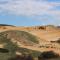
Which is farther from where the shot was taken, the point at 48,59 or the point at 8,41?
the point at 8,41

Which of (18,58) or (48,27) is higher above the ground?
(48,27)

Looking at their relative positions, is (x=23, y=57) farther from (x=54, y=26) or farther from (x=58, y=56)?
(x=54, y=26)

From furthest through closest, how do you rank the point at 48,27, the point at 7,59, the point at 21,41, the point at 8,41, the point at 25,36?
the point at 48,27 < the point at 25,36 < the point at 21,41 < the point at 8,41 < the point at 7,59

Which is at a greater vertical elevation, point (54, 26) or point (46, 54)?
point (54, 26)

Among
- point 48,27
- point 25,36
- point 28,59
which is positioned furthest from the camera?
point 48,27

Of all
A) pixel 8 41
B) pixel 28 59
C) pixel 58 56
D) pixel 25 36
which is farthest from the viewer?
pixel 25 36

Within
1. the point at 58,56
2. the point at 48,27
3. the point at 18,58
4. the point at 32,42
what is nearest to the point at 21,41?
the point at 32,42

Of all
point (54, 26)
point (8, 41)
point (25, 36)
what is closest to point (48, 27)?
point (54, 26)

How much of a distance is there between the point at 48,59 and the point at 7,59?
2626 millimetres

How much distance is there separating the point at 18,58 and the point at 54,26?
33.1 meters

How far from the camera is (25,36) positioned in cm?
3000

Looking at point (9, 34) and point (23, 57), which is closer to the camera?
point (23, 57)

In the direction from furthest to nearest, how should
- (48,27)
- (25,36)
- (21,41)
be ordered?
(48,27)
(25,36)
(21,41)

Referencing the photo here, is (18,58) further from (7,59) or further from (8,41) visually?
(8,41)
